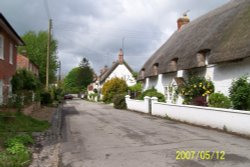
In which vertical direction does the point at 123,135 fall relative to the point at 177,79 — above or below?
below

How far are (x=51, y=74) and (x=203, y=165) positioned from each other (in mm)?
55505

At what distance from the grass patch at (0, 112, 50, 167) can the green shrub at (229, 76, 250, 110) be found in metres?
9.41

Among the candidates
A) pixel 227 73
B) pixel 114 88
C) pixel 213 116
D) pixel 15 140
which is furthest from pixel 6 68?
pixel 114 88

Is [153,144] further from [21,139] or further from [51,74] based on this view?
[51,74]

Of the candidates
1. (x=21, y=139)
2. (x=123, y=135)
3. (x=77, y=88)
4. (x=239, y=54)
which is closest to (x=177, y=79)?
(x=239, y=54)

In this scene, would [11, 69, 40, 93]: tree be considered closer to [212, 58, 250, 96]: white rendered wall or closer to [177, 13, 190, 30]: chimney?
[212, 58, 250, 96]: white rendered wall

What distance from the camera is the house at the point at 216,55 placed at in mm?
16438

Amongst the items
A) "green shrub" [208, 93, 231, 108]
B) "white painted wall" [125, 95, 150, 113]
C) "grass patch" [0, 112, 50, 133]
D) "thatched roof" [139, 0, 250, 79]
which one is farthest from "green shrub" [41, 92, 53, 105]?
"green shrub" [208, 93, 231, 108]

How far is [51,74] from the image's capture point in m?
59.6

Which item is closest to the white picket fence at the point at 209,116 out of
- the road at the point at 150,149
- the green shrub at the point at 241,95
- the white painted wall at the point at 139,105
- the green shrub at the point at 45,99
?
the road at the point at 150,149

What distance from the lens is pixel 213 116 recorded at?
13688mm

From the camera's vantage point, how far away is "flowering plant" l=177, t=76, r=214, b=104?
19391mm

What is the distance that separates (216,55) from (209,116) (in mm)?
5224
